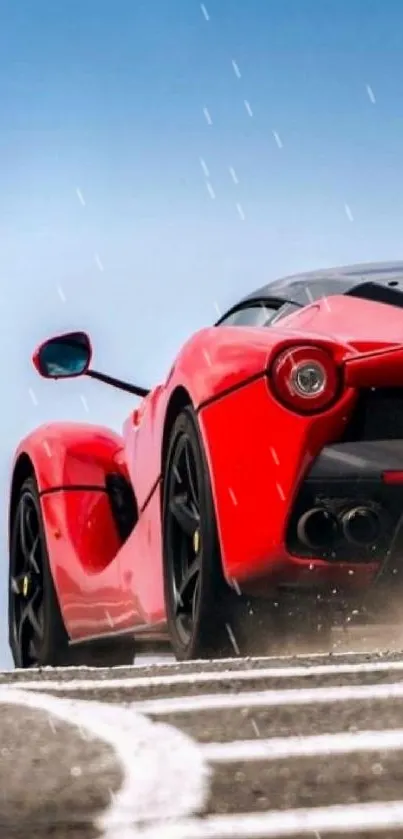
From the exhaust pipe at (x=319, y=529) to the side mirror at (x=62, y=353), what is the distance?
8.93 ft

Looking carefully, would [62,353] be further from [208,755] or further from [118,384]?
[208,755]

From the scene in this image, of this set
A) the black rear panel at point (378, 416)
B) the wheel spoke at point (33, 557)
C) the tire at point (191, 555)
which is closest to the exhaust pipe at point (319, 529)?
the black rear panel at point (378, 416)

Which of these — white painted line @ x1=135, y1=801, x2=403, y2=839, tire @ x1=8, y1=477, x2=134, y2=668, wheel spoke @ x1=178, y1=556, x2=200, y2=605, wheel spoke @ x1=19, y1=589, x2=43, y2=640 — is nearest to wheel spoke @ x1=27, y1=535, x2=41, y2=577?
tire @ x1=8, y1=477, x2=134, y2=668

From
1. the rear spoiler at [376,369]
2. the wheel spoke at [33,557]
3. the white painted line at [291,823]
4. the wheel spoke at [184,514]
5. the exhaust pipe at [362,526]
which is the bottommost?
the wheel spoke at [33,557]

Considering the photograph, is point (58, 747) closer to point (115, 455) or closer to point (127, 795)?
point (127, 795)

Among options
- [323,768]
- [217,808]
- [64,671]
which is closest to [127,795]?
[217,808]

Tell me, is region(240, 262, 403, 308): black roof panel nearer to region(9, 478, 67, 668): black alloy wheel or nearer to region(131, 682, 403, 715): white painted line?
region(131, 682, 403, 715): white painted line

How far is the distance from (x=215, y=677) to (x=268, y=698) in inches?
14.9

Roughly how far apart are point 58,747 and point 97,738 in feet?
0.28

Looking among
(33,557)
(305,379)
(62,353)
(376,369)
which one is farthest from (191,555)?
(33,557)

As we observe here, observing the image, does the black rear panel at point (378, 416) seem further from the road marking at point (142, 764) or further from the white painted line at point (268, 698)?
the road marking at point (142, 764)

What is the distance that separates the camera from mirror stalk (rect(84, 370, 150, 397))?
711 cm

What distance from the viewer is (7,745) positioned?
9.16 feet

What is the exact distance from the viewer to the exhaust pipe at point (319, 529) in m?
4.43
